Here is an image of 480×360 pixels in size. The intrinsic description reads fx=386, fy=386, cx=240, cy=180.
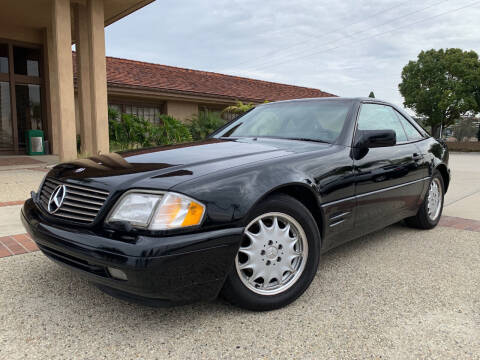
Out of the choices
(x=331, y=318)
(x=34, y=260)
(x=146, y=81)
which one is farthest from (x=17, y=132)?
(x=331, y=318)

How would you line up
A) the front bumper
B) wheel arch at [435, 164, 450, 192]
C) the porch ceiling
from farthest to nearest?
the porch ceiling < wheel arch at [435, 164, 450, 192] < the front bumper

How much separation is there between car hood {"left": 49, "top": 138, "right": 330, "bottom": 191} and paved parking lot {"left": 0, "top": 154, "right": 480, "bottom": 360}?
779mm

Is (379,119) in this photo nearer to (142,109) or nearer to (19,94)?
(19,94)

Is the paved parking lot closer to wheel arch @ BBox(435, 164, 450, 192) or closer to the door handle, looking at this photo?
the door handle

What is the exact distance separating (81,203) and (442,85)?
31.9 metres

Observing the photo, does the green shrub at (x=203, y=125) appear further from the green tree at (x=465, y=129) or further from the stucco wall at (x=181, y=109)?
the green tree at (x=465, y=129)

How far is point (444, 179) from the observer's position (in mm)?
4539

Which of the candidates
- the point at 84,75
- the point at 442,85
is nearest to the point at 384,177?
the point at 84,75

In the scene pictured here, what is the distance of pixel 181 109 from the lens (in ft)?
55.3

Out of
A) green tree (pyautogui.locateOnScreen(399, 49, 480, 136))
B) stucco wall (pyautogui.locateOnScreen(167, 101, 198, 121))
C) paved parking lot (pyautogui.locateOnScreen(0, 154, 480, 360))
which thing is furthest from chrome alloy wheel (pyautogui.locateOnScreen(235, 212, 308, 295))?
green tree (pyautogui.locateOnScreen(399, 49, 480, 136))

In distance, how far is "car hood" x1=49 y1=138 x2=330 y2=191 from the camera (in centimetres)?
211

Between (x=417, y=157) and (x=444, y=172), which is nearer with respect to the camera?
(x=417, y=157)

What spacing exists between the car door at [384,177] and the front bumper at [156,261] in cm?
133

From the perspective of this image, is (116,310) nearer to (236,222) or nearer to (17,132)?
(236,222)
